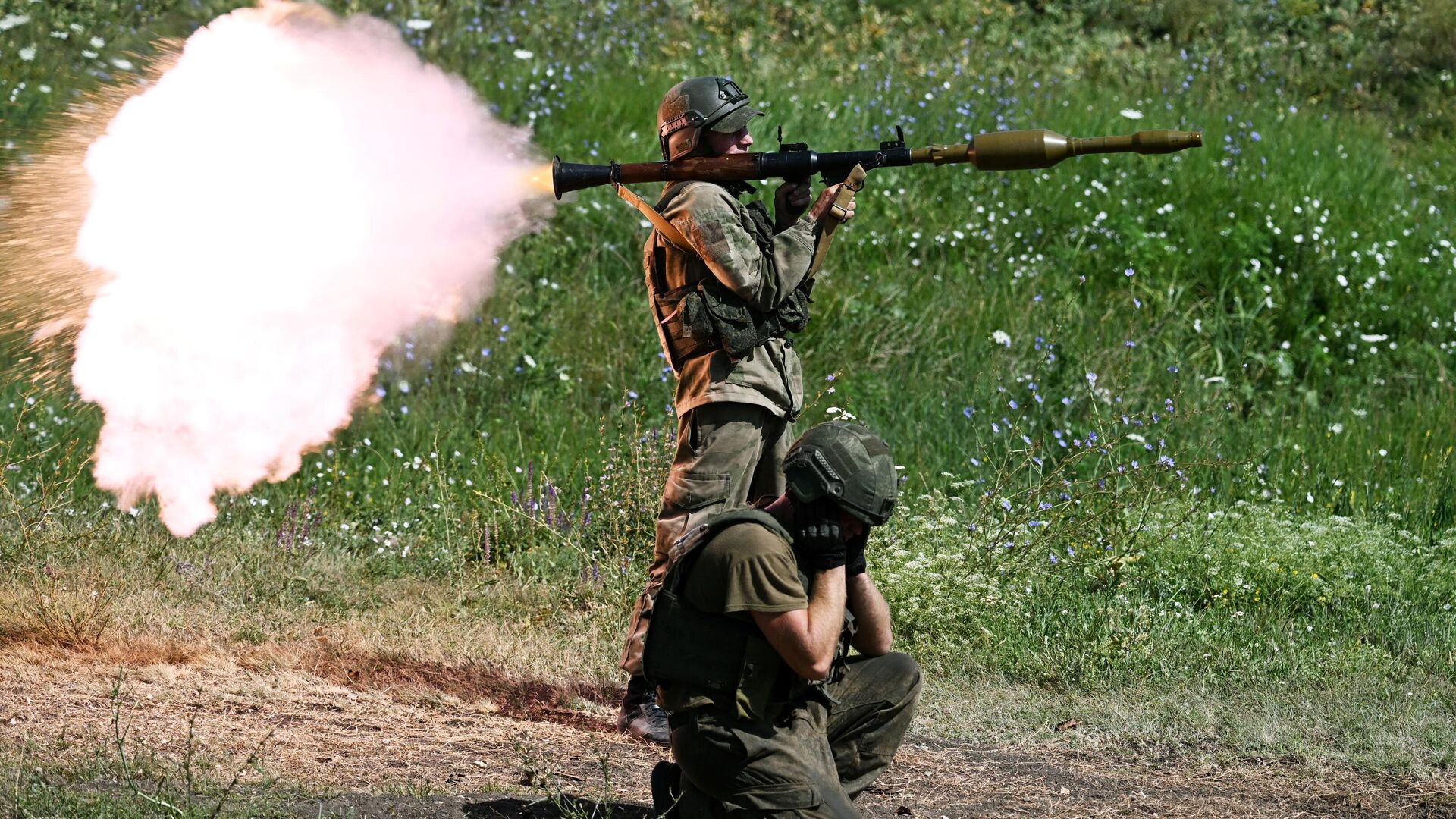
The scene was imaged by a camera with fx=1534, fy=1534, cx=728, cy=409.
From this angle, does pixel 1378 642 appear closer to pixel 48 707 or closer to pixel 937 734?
pixel 937 734

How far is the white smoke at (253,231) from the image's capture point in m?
5.48

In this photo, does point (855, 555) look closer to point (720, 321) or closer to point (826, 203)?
point (720, 321)

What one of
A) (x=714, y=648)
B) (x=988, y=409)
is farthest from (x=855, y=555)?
(x=988, y=409)

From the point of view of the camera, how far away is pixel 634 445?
20.7ft

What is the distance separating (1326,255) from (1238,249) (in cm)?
57

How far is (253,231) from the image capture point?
5578 millimetres

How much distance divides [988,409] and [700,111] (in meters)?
3.50

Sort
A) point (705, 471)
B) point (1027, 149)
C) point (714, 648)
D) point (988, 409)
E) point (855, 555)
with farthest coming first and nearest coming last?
point (988, 409) → point (705, 471) → point (1027, 149) → point (855, 555) → point (714, 648)

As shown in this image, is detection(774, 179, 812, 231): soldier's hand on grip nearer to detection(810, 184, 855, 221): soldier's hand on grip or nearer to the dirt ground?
detection(810, 184, 855, 221): soldier's hand on grip

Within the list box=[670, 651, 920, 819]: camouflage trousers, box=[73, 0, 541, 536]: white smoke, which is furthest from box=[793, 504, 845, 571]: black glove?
box=[73, 0, 541, 536]: white smoke

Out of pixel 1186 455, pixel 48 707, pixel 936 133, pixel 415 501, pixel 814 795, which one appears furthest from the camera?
pixel 936 133

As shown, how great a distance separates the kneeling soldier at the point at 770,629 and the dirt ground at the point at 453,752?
1.89 feet

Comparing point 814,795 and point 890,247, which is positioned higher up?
point 814,795

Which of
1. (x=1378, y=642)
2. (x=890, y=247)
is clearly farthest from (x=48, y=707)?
(x=890, y=247)
